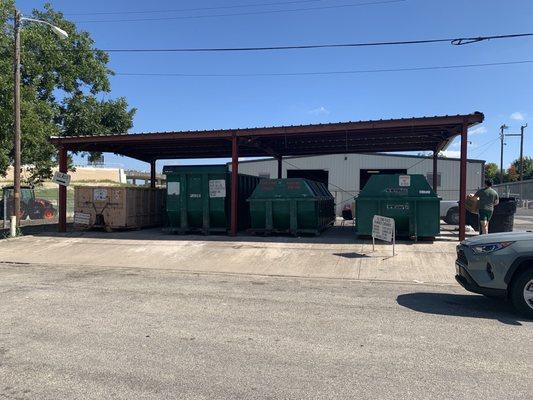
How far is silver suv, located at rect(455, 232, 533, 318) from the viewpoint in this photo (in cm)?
645

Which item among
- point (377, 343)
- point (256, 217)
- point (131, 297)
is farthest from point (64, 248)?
point (377, 343)

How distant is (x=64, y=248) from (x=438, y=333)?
11421 mm

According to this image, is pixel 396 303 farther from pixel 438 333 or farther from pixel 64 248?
pixel 64 248

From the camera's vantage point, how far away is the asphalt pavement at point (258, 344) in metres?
4.13

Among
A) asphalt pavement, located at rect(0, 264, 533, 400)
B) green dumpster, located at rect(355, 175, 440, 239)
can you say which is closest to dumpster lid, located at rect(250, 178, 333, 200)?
green dumpster, located at rect(355, 175, 440, 239)

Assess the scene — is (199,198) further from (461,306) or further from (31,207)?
(31,207)

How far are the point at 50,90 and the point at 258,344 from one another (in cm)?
2011

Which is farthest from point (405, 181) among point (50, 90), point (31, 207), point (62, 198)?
point (31, 207)

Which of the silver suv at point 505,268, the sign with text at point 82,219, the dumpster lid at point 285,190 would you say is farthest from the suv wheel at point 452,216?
the silver suv at point 505,268

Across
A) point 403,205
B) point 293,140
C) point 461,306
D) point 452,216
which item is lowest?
point 461,306

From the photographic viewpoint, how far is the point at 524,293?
254 inches

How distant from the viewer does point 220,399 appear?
3885 mm

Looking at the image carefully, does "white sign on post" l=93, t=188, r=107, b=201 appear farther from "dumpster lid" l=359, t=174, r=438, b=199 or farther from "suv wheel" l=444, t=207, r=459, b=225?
"suv wheel" l=444, t=207, r=459, b=225

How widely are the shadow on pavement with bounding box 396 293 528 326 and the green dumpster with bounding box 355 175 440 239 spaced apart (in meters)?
5.49
